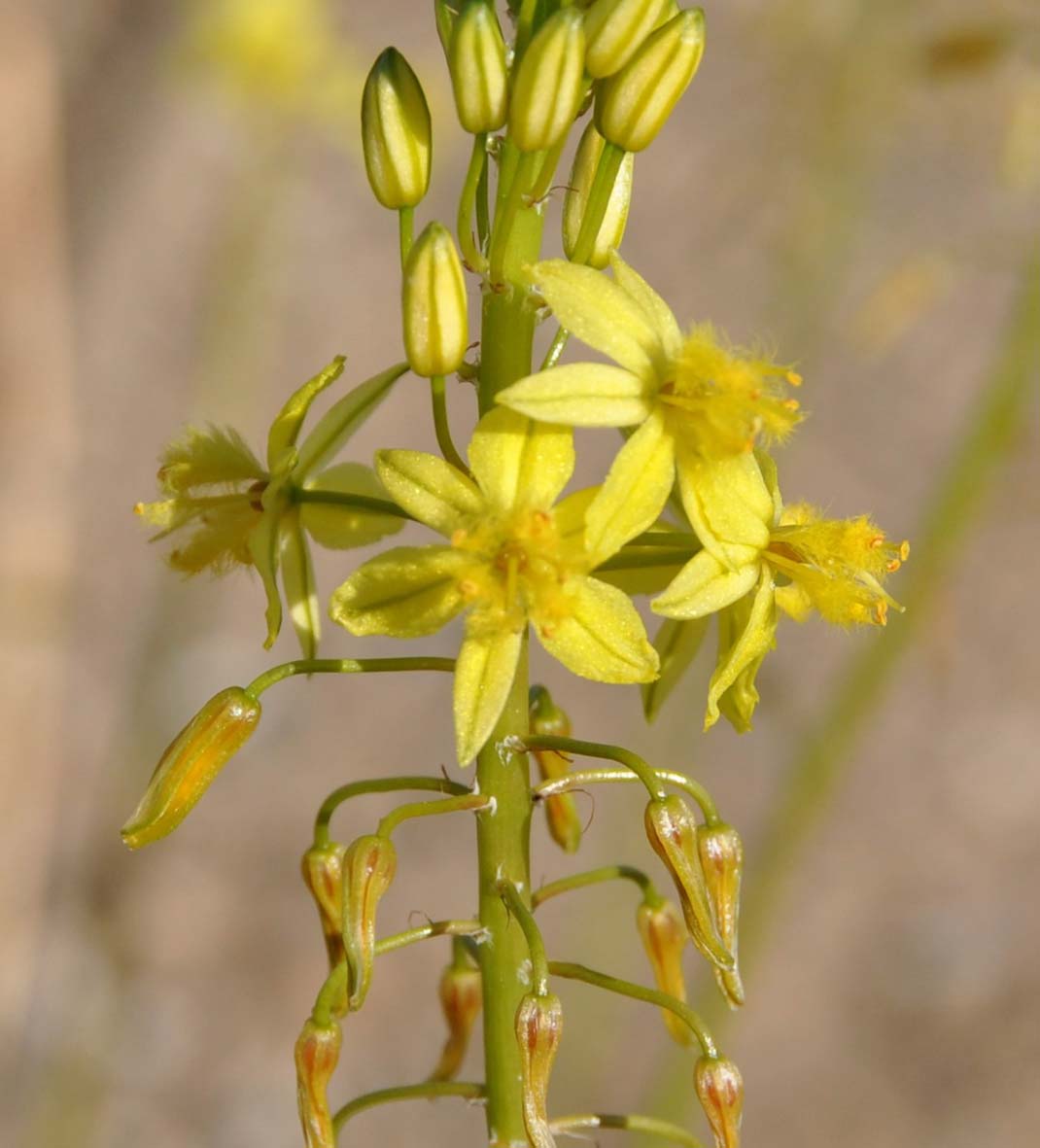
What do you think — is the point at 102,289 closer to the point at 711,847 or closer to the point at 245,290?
the point at 245,290

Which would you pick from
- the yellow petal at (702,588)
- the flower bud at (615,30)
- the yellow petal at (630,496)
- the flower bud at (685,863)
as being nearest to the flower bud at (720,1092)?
the flower bud at (685,863)

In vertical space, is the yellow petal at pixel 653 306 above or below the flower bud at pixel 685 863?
above

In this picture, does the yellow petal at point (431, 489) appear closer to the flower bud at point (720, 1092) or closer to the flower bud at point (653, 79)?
the flower bud at point (653, 79)

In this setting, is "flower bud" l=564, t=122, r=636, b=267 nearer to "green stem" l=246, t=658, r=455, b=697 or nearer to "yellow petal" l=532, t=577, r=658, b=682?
"yellow petal" l=532, t=577, r=658, b=682

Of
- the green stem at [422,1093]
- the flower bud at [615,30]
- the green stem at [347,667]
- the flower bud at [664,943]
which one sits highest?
the flower bud at [615,30]

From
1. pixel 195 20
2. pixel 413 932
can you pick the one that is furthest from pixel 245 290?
pixel 413 932

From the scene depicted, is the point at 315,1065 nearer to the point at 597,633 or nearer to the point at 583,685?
the point at 597,633

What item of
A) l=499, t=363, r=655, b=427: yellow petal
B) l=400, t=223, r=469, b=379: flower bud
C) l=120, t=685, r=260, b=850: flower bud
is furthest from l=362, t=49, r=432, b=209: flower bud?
l=120, t=685, r=260, b=850: flower bud
